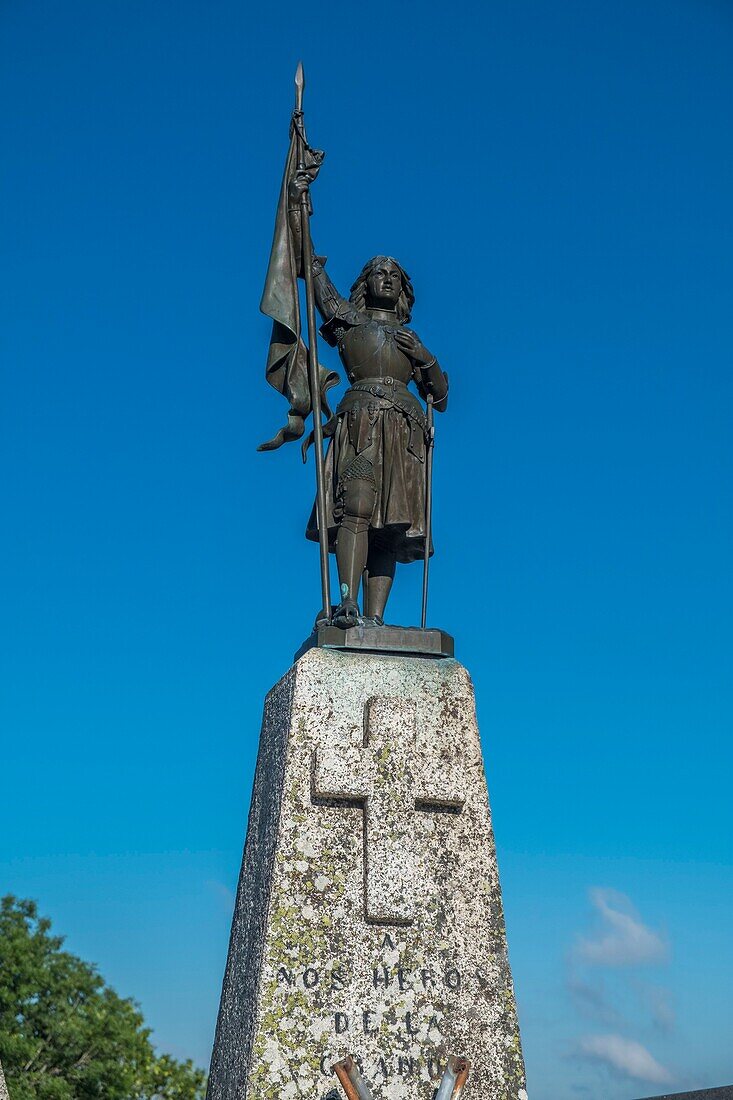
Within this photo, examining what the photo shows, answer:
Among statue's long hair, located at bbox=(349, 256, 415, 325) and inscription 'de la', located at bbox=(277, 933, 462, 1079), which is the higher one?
statue's long hair, located at bbox=(349, 256, 415, 325)

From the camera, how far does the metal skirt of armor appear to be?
340 inches

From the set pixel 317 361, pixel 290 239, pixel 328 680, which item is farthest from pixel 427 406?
pixel 328 680

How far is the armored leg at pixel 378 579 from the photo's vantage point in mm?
8641

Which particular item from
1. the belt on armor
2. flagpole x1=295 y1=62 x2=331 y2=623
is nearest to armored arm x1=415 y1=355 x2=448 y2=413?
the belt on armor

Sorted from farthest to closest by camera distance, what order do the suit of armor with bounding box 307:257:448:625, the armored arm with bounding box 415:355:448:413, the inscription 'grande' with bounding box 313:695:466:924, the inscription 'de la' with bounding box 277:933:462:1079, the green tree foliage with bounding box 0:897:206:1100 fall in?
the green tree foliage with bounding box 0:897:206:1100
the armored arm with bounding box 415:355:448:413
the suit of armor with bounding box 307:257:448:625
the inscription 'grande' with bounding box 313:695:466:924
the inscription 'de la' with bounding box 277:933:462:1079

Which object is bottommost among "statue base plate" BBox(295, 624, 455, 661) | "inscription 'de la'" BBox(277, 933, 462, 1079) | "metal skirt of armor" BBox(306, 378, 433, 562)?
"inscription 'de la'" BBox(277, 933, 462, 1079)

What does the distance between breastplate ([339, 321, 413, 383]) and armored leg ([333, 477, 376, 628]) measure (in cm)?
77

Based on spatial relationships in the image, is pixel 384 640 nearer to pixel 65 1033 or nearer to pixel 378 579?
pixel 378 579

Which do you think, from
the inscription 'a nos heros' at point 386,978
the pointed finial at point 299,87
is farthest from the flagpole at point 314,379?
the inscription 'a nos heros' at point 386,978

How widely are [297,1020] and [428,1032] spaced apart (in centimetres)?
68

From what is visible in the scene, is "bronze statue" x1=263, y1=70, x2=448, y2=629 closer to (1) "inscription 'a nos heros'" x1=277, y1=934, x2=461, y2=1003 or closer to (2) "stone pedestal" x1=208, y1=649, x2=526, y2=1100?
(2) "stone pedestal" x1=208, y1=649, x2=526, y2=1100

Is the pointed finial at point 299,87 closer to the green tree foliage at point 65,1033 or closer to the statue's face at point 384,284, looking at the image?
A: the statue's face at point 384,284

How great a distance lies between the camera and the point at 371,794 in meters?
7.52

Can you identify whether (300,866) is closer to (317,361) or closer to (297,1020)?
(297,1020)
